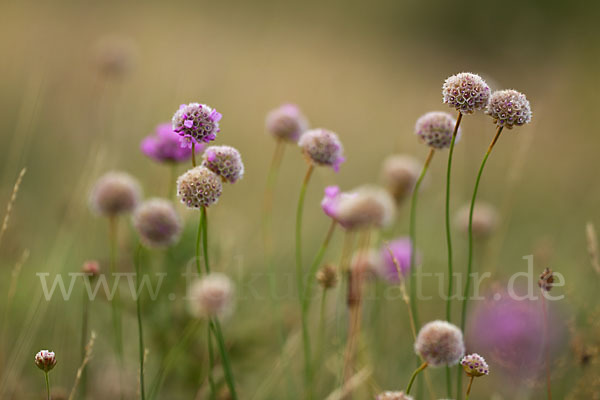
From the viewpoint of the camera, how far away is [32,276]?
1670mm

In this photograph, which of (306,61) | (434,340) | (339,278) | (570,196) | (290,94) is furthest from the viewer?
(306,61)

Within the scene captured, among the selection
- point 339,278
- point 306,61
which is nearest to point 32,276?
point 339,278

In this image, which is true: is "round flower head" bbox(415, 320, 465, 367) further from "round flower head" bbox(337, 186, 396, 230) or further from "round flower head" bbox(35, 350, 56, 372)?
"round flower head" bbox(35, 350, 56, 372)

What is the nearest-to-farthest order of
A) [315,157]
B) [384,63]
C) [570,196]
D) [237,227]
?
[315,157]
[237,227]
[570,196]
[384,63]

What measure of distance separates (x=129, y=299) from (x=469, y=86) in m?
1.01

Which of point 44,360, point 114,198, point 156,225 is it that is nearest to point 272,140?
point 114,198

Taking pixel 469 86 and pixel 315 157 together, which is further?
pixel 315 157

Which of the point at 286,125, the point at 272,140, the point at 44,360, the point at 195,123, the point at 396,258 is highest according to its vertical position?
the point at 272,140

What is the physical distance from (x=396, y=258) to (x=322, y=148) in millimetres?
512

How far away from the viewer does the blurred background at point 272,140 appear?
1.43 m

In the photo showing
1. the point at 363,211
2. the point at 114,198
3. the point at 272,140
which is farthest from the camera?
the point at 272,140

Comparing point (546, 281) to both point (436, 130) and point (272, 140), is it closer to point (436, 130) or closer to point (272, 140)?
point (436, 130)

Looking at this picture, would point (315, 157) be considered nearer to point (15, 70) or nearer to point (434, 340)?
point (434, 340)

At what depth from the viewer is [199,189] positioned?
79 cm
